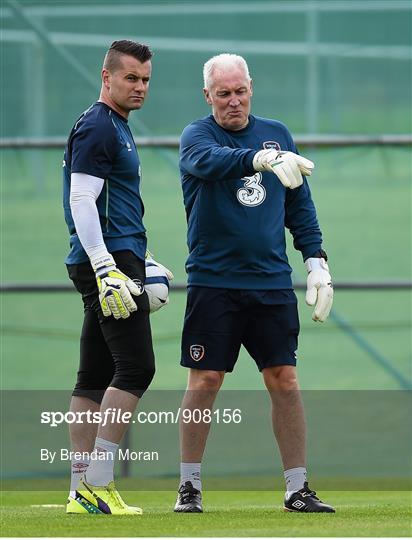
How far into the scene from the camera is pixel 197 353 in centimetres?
582

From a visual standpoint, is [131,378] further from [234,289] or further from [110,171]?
[110,171]

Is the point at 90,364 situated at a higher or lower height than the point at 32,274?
lower

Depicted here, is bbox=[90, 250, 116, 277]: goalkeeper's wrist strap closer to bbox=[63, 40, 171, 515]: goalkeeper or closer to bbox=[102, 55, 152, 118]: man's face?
bbox=[63, 40, 171, 515]: goalkeeper

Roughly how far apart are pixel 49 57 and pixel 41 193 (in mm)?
903

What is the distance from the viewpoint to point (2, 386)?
9.58 metres

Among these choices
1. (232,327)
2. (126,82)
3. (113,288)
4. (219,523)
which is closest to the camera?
(219,523)

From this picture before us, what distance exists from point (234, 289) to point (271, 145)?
574 millimetres

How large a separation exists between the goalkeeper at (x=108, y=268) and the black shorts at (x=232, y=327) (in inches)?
9.1

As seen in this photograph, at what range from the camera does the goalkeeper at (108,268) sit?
553cm

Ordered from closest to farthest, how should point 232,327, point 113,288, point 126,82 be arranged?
point 113,288 → point 126,82 → point 232,327

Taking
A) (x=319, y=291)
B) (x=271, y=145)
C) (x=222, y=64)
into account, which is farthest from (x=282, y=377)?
(x=222, y=64)

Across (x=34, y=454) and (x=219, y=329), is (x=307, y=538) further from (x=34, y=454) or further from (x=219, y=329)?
(x=34, y=454)

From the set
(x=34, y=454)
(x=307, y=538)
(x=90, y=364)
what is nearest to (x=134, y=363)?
(x=90, y=364)

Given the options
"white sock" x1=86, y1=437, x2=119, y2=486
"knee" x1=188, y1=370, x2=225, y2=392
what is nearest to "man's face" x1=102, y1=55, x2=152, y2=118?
"knee" x1=188, y1=370, x2=225, y2=392
